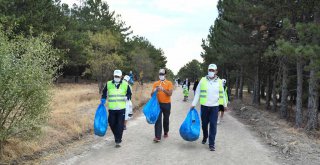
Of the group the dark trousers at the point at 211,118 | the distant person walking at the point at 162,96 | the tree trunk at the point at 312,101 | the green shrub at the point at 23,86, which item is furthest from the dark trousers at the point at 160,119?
the tree trunk at the point at 312,101

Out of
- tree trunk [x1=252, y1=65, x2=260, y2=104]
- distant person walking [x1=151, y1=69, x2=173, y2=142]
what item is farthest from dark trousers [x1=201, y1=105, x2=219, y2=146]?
tree trunk [x1=252, y1=65, x2=260, y2=104]

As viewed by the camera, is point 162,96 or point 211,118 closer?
point 211,118

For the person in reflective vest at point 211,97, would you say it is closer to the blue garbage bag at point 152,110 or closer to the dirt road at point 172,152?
the dirt road at point 172,152

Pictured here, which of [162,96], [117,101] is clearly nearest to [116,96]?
[117,101]

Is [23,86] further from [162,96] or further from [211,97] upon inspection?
[211,97]

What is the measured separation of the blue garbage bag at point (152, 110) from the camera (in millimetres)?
10367

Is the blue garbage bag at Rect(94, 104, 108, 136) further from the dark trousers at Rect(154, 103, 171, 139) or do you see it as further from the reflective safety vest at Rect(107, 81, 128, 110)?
the dark trousers at Rect(154, 103, 171, 139)

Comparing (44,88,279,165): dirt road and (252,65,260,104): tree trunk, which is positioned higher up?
(252,65,260,104): tree trunk

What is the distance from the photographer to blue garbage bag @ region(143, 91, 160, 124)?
10367 millimetres

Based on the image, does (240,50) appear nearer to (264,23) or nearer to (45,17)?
(264,23)

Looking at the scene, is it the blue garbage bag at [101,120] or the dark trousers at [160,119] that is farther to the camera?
the dark trousers at [160,119]

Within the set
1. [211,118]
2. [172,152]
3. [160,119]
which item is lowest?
[172,152]

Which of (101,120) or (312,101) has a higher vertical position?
(312,101)

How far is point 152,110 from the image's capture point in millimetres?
10422
